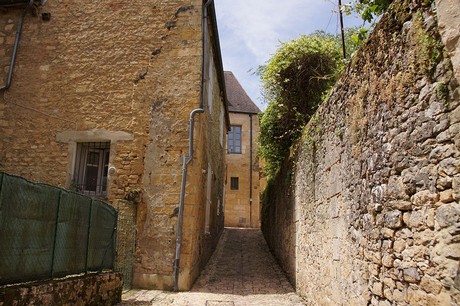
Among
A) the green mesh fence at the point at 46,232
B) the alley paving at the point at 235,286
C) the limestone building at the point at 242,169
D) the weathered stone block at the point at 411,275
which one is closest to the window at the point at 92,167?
the green mesh fence at the point at 46,232

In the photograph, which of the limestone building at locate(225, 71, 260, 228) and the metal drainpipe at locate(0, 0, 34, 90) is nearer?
the metal drainpipe at locate(0, 0, 34, 90)

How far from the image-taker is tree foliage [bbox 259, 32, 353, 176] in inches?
336

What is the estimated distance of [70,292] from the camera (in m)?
4.66

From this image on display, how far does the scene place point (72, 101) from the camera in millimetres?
8227

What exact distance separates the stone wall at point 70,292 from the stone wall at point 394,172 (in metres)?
3.11

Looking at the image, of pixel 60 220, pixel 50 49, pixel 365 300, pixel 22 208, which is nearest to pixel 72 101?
pixel 50 49

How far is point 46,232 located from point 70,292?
0.82m

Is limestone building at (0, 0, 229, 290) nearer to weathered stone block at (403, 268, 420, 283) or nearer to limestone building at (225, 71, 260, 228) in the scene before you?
weathered stone block at (403, 268, 420, 283)

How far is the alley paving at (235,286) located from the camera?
627 centimetres

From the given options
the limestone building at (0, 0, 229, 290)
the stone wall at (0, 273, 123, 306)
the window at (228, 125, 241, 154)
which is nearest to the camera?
the stone wall at (0, 273, 123, 306)

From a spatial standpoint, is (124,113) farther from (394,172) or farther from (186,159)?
(394,172)

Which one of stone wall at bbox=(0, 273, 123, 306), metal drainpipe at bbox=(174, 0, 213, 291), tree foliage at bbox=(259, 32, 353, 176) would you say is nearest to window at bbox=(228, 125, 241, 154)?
tree foliage at bbox=(259, 32, 353, 176)

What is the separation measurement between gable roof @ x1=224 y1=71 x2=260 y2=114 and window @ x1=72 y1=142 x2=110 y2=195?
13346 millimetres

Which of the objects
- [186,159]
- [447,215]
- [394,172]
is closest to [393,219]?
[394,172]
